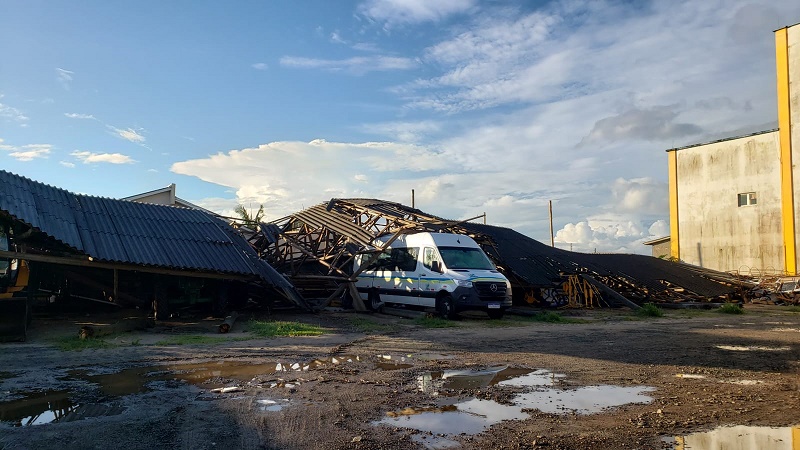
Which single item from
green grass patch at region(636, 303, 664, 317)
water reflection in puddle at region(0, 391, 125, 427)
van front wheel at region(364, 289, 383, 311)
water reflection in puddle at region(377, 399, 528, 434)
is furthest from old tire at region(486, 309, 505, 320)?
water reflection in puddle at region(0, 391, 125, 427)

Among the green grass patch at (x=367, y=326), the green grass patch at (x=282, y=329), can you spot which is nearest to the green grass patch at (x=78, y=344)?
the green grass patch at (x=282, y=329)

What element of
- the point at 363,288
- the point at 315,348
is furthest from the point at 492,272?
the point at 315,348

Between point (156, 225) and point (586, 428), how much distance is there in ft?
45.7

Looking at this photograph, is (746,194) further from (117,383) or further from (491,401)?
(117,383)

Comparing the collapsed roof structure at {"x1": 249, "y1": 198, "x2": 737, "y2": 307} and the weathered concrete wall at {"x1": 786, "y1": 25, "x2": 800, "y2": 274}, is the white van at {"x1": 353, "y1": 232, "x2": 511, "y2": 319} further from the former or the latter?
the weathered concrete wall at {"x1": 786, "y1": 25, "x2": 800, "y2": 274}

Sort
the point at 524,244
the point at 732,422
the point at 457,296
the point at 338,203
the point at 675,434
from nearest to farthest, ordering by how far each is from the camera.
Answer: the point at 675,434 < the point at 732,422 < the point at 457,296 < the point at 338,203 < the point at 524,244

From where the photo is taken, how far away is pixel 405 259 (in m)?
18.1

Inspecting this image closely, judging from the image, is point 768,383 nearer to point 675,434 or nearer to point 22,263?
point 675,434

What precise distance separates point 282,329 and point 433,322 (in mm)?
4051

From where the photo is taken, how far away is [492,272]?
1688cm

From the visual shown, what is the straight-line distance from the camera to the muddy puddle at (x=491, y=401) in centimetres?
559

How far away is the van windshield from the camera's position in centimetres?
1678

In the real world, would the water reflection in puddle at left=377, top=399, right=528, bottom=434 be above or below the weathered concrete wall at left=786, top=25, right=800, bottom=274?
below

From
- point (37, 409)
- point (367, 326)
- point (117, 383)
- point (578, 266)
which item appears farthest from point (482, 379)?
point (578, 266)
